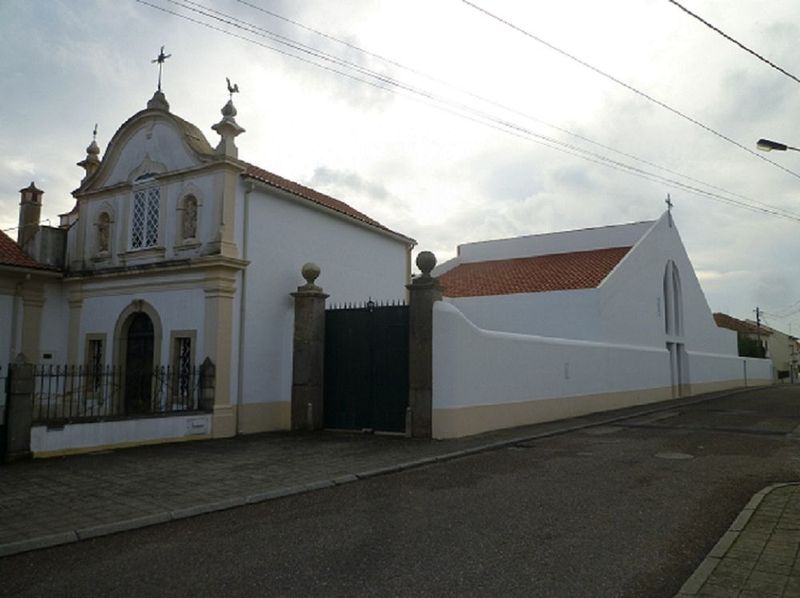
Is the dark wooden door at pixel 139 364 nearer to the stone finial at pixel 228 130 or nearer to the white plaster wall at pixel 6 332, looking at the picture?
the white plaster wall at pixel 6 332

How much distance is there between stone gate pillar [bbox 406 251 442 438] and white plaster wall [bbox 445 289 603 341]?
37.6 ft

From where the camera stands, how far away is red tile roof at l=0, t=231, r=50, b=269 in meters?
15.1

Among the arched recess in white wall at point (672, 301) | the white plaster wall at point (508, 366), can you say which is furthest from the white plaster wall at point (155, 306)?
the arched recess in white wall at point (672, 301)

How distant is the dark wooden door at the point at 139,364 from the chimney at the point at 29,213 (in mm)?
4740

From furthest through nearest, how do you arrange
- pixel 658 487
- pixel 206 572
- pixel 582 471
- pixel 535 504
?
pixel 582 471 < pixel 658 487 < pixel 535 504 < pixel 206 572

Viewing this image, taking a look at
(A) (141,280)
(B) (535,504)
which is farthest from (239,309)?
(B) (535,504)

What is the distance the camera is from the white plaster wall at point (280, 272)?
1384 cm

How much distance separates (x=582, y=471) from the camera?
8922 mm

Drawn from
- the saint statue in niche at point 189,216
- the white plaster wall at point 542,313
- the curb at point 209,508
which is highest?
the saint statue in niche at point 189,216

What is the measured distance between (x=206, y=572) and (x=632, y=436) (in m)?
10.7

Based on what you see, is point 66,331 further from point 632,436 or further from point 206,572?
point 632,436

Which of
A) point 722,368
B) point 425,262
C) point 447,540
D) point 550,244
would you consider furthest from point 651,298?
point 447,540

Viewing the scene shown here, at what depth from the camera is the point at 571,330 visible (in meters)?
22.5

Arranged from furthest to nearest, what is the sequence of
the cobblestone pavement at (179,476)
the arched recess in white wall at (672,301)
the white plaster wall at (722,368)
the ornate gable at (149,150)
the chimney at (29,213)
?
the white plaster wall at (722,368) < the arched recess in white wall at (672,301) < the chimney at (29,213) < the ornate gable at (149,150) < the cobblestone pavement at (179,476)
